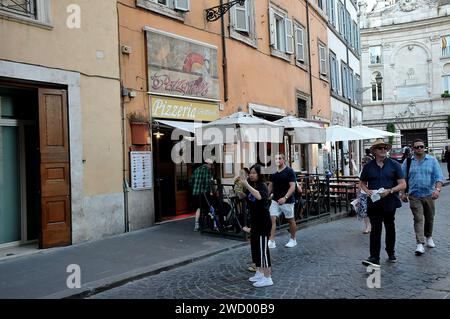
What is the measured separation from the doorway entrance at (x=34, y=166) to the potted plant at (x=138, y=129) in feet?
5.30

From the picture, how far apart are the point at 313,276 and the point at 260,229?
3.43 feet

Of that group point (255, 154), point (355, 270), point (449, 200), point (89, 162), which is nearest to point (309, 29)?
point (255, 154)

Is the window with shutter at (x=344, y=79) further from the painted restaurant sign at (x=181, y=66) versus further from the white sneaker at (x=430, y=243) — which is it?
the white sneaker at (x=430, y=243)

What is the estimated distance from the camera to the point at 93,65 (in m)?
8.71

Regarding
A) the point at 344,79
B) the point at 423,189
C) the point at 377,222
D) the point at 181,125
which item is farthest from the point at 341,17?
the point at 377,222

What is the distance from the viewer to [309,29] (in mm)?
19297

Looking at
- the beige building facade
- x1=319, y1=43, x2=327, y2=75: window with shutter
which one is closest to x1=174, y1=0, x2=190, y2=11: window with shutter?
the beige building facade

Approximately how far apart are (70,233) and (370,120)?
4401 centimetres

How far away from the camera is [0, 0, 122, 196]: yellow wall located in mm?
7812

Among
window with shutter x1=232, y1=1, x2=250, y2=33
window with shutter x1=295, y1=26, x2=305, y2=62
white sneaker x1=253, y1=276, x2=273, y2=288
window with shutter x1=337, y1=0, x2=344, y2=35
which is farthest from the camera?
window with shutter x1=337, y1=0, x2=344, y2=35

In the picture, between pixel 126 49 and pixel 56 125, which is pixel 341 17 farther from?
pixel 56 125

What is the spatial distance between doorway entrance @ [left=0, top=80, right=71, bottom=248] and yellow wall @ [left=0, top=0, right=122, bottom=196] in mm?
504

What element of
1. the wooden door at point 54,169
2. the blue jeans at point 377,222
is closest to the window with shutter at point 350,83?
the wooden door at point 54,169

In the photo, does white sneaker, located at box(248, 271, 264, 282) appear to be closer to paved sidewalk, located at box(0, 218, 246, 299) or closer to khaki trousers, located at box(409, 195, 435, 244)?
paved sidewalk, located at box(0, 218, 246, 299)
